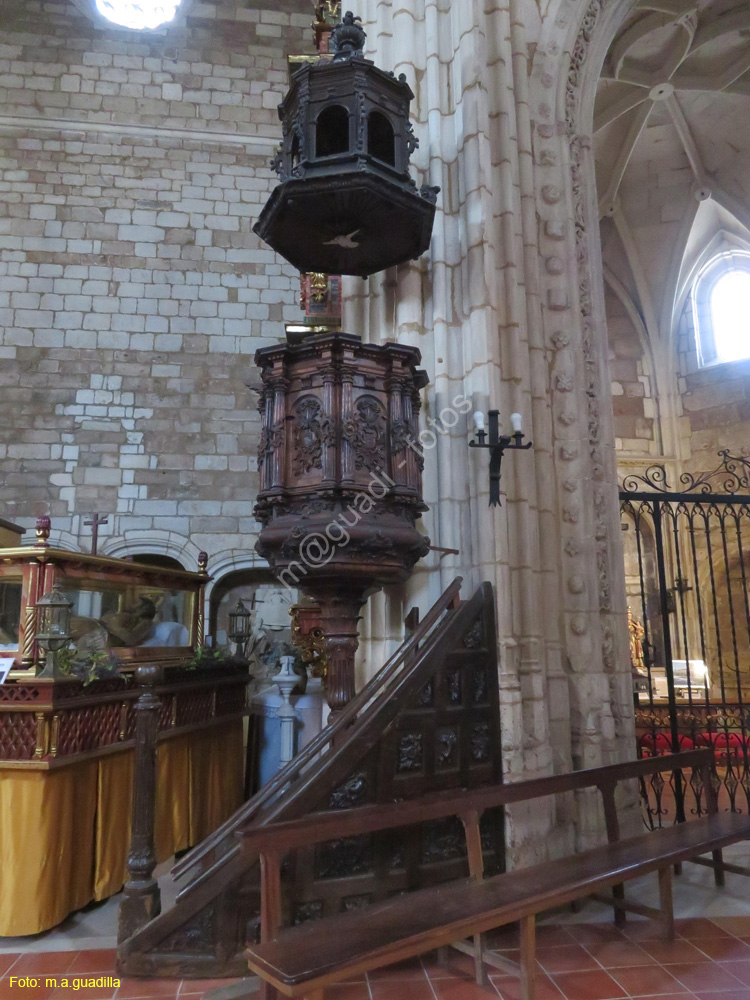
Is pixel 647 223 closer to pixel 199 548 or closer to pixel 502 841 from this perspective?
pixel 199 548

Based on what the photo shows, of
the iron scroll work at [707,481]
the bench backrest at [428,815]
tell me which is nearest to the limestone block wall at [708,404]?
the iron scroll work at [707,481]

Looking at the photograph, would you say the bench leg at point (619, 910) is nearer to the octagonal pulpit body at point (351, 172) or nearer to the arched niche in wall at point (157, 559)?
the octagonal pulpit body at point (351, 172)

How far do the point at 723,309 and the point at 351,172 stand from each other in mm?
12134

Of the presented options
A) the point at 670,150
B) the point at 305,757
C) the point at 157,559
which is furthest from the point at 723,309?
the point at 305,757

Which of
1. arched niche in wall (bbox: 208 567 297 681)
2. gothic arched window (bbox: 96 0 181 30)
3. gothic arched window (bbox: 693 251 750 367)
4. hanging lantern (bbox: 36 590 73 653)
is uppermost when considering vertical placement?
gothic arched window (bbox: 96 0 181 30)

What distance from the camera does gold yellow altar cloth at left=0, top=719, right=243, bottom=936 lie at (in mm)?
3475

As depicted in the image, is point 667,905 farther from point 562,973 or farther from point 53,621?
point 53,621

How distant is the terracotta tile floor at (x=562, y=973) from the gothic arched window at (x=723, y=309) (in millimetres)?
12304

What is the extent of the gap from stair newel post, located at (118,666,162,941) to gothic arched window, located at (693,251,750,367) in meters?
13.1

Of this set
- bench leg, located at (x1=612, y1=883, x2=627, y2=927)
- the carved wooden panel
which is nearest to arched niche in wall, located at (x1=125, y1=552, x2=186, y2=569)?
the carved wooden panel

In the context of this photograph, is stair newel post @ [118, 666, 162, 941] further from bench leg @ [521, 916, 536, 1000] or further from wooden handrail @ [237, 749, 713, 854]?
bench leg @ [521, 916, 536, 1000]

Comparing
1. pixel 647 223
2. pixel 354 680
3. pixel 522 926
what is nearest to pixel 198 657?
pixel 354 680

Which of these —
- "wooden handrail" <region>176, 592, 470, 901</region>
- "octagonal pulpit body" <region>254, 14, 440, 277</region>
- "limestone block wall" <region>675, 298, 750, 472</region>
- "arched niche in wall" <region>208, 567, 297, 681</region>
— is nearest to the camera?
"wooden handrail" <region>176, 592, 470, 901</region>

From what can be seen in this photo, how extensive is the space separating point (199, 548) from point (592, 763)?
5.75 m
